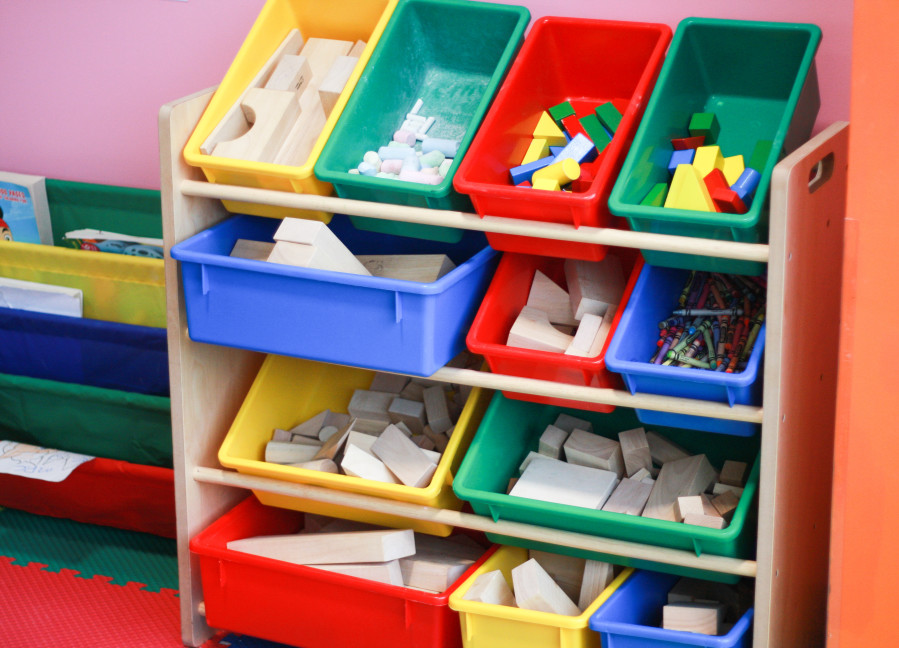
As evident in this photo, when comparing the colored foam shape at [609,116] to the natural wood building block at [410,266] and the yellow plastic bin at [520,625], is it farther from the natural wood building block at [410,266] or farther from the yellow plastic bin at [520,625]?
the yellow plastic bin at [520,625]

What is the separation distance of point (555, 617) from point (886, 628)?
0.50m

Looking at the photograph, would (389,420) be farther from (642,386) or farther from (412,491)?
(642,386)

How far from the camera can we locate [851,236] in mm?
1504

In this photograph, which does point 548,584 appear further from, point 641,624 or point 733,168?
point 733,168

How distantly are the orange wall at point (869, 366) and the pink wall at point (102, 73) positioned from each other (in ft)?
4.68

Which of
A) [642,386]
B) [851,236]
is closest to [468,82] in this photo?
[642,386]

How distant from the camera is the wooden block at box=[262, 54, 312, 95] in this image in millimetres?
2039

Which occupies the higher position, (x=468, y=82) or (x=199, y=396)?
(x=468, y=82)

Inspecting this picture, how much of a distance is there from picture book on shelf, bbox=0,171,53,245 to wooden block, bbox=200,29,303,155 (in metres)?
0.92

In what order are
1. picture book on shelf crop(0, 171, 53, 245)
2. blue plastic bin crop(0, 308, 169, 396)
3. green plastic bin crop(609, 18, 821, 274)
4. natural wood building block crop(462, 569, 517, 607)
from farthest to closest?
picture book on shelf crop(0, 171, 53, 245) → blue plastic bin crop(0, 308, 169, 396) → natural wood building block crop(462, 569, 517, 607) → green plastic bin crop(609, 18, 821, 274)

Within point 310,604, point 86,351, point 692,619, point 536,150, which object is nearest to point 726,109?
point 536,150

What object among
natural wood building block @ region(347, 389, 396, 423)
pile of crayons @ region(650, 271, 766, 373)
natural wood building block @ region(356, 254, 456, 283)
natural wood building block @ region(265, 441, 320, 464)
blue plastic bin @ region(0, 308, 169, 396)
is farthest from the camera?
blue plastic bin @ region(0, 308, 169, 396)

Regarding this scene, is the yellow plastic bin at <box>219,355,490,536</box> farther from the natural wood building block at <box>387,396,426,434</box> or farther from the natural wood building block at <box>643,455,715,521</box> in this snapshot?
the natural wood building block at <box>643,455,715,521</box>

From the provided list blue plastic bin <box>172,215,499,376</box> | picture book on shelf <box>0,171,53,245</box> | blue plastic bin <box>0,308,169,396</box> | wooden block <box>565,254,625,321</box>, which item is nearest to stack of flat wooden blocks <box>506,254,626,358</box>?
wooden block <box>565,254,625,321</box>
